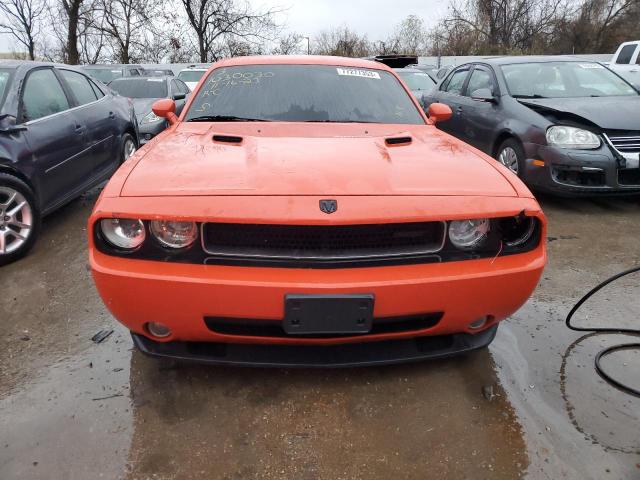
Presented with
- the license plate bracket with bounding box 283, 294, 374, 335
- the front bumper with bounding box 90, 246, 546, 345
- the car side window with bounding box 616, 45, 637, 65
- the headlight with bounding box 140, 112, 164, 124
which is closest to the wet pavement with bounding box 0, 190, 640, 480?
the front bumper with bounding box 90, 246, 546, 345

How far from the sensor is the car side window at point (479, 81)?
19.7 ft

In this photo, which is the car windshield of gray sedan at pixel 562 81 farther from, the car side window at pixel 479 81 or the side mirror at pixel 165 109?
the side mirror at pixel 165 109

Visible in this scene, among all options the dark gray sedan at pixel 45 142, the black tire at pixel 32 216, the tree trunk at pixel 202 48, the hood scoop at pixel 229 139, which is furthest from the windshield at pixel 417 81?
the tree trunk at pixel 202 48

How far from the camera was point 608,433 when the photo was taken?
195 cm

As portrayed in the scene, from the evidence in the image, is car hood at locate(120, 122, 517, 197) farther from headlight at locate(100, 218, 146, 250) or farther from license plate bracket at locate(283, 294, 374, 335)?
license plate bracket at locate(283, 294, 374, 335)

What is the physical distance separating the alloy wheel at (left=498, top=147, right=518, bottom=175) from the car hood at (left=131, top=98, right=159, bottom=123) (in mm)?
5342

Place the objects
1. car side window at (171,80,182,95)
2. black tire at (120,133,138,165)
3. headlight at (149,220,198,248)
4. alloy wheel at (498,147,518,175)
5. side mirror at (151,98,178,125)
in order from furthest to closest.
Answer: car side window at (171,80,182,95) → black tire at (120,133,138,165) → alloy wheel at (498,147,518,175) → side mirror at (151,98,178,125) → headlight at (149,220,198,248)

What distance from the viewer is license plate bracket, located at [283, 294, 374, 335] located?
5.71 feet

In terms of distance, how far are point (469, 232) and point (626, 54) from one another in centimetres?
1347

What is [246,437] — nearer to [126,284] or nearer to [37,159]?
[126,284]

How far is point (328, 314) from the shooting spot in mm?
1758

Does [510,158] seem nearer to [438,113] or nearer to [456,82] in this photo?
[438,113]

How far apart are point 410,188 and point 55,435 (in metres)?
1.70

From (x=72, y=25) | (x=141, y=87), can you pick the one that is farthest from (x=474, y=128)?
(x=72, y=25)
